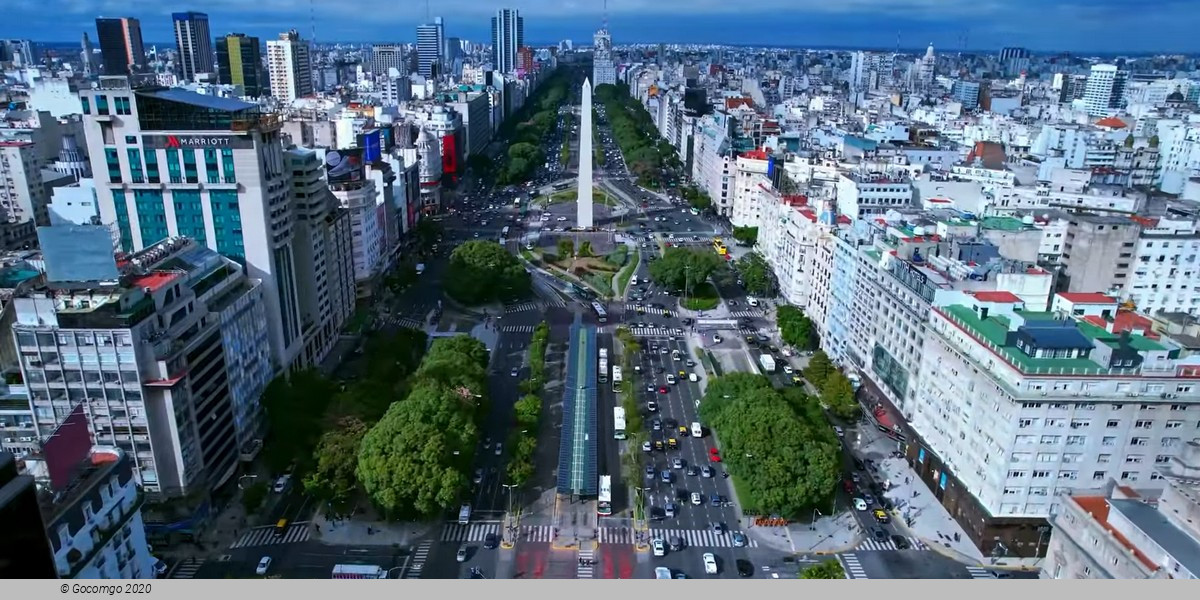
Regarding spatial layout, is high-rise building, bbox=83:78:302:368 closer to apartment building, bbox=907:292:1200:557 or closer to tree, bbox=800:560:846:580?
tree, bbox=800:560:846:580

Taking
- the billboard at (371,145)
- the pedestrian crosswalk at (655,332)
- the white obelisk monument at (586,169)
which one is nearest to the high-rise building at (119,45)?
the billboard at (371,145)

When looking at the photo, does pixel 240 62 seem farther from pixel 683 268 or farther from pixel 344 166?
pixel 683 268

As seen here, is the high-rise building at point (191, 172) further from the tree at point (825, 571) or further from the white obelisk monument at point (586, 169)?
the white obelisk monument at point (586, 169)

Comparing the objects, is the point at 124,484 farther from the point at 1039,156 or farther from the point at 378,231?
the point at 1039,156

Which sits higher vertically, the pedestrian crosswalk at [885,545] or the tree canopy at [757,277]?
the tree canopy at [757,277]

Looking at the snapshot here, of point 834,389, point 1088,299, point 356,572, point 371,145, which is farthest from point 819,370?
point 371,145

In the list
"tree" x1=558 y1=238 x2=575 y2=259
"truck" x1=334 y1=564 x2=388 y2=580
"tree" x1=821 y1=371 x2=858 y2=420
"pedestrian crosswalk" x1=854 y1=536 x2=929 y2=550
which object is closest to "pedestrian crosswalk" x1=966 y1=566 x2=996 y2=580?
"pedestrian crosswalk" x1=854 y1=536 x2=929 y2=550
